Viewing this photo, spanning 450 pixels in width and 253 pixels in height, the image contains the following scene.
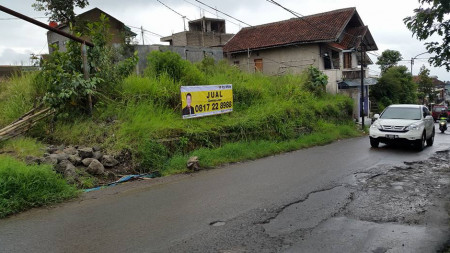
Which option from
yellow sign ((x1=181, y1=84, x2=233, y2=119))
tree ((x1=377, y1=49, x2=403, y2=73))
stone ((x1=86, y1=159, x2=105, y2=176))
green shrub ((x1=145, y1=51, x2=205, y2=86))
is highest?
tree ((x1=377, y1=49, x2=403, y2=73))

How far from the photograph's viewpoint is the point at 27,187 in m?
6.09

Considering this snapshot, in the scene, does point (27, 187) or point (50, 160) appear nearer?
point (27, 187)

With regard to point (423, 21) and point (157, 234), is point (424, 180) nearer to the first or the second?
point (423, 21)

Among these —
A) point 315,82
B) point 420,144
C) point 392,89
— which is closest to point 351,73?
point 392,89

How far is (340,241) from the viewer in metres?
4.34

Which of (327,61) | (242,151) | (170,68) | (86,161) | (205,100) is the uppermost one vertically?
(327,61)

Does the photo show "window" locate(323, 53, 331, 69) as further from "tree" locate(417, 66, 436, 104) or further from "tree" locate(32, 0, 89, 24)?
"tree" locate(417, 66, 436, 104)

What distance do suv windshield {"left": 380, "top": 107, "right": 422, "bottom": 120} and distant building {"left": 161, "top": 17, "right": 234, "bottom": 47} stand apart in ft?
96.4

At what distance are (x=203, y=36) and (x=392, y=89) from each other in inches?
930

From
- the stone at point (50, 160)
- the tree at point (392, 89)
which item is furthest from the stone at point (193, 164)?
the tree at point (392, 89)

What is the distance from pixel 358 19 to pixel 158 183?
29.5 metres

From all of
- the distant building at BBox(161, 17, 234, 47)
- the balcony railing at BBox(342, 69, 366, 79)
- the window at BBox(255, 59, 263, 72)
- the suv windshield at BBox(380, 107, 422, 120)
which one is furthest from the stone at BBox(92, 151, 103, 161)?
the distant building at BBox(161, 17, 234, 47)

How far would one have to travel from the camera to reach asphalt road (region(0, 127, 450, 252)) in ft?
14.1

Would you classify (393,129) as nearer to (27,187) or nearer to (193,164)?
(193,164)
